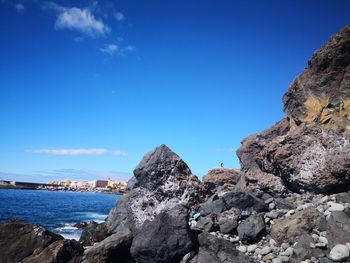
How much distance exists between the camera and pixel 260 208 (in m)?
13.9

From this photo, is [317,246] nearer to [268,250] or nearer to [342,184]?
[268,250]

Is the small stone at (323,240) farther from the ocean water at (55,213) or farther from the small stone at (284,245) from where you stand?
the ocean water at (55,213)

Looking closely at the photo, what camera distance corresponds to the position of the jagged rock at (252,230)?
1165cm

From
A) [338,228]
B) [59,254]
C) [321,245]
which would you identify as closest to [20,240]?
[59,254]

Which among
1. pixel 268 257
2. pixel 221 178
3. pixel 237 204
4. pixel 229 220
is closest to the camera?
pixel 268 257

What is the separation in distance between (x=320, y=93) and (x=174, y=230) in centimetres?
1163

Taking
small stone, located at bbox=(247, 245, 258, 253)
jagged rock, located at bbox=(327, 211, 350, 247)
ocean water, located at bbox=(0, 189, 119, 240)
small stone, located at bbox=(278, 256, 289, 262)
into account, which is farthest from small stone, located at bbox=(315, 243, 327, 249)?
ocean water, located at bbox=(0, 189, 119, 240)

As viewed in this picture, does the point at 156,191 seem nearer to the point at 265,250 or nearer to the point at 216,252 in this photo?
the point at 216,252

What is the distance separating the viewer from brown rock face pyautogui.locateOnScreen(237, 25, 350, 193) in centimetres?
1416

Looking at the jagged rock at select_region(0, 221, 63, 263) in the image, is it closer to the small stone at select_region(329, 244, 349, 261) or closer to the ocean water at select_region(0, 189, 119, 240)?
the small stone at select_region(329, 244, 349, 261)

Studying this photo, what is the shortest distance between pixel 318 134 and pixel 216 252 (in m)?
8.45

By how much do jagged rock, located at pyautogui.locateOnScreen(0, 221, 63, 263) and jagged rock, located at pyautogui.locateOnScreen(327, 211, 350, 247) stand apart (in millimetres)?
9999

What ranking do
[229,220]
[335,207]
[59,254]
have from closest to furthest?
1. [59,254]
2. [335,207]
3. [229,220]

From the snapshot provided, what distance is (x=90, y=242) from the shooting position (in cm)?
1702
